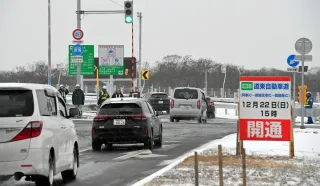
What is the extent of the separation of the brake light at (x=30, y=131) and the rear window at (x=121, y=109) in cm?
953

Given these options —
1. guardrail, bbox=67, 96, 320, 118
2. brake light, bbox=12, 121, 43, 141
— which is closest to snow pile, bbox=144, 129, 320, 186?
brake light, bbox=12, 121, 43, 141

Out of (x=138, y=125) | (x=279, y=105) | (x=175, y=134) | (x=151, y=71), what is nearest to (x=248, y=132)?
(x=279, y=105)

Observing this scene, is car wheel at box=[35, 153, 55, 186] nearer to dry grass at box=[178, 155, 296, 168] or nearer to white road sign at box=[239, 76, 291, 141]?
dry grass at box=[178, 155, 296, 168]

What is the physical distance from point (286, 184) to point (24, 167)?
4338 millimetres

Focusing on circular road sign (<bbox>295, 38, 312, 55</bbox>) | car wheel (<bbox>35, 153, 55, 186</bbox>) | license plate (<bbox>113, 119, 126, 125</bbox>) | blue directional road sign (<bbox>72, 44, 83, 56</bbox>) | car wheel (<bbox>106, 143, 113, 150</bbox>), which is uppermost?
blue directional road sign (<bbox>72, 44, 83, 56</bbox>)

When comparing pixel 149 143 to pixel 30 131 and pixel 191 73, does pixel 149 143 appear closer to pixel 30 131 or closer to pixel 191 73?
pixel 30 131

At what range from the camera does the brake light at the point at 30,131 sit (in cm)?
1109

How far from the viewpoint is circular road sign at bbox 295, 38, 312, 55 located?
26.4 m

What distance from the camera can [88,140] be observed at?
2498 cm

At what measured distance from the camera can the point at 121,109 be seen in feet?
68.3

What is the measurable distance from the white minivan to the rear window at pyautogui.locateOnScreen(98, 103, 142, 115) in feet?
60.8

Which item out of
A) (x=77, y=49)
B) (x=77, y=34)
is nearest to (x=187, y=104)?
(x=77, y=49)

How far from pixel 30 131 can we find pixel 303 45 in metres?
17.1

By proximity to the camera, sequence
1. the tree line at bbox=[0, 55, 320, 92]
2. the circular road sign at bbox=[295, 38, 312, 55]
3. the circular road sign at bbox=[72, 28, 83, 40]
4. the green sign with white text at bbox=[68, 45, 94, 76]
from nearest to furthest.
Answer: the circular road sign at bbox=[295, 38, 312, 55] → the circular road sign at bbox=[72, 28, 83, 40] → the green sign with white text at bbox=[68, 45, 94, 76] → the tree line at bbox=[0, 55, 320, 92]
